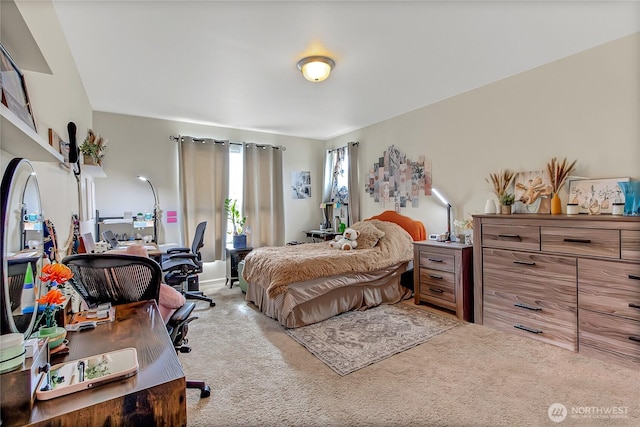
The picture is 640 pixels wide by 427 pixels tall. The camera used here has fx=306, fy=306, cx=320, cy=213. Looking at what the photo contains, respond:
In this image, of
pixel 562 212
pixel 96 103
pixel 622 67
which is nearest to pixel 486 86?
pixel 622 67

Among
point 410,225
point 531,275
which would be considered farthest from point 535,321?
point 410,225

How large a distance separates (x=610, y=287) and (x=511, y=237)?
747 mm

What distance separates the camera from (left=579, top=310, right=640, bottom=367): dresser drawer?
2.13m

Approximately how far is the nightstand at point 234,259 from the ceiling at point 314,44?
7.06 ft

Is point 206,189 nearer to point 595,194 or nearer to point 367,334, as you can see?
point 367,334

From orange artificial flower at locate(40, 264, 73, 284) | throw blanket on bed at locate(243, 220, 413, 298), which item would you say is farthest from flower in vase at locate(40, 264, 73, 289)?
throw blanket on bed at locate(243, 220, 413, 298)

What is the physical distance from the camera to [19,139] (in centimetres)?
102

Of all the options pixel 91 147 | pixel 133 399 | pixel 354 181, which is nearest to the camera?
pixel 133 399

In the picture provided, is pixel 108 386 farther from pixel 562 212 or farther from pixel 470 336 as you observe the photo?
pixel 562 212

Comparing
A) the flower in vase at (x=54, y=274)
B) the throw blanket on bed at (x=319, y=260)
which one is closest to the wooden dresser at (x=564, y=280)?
the throw blanket on bed at (x=319, y=260)

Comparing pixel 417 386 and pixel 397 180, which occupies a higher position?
pixel 397 180

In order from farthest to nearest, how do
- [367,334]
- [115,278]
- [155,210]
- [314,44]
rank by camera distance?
[155,210] < [367,334] < [314,44] < [115,278]

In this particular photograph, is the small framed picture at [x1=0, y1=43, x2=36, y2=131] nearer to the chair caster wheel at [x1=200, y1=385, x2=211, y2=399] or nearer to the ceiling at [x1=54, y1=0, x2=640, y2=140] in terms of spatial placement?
the ceiling at [x1=54, y1=0, x2=640, y2=140]

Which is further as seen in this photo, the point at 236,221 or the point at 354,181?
the point at 354,181
